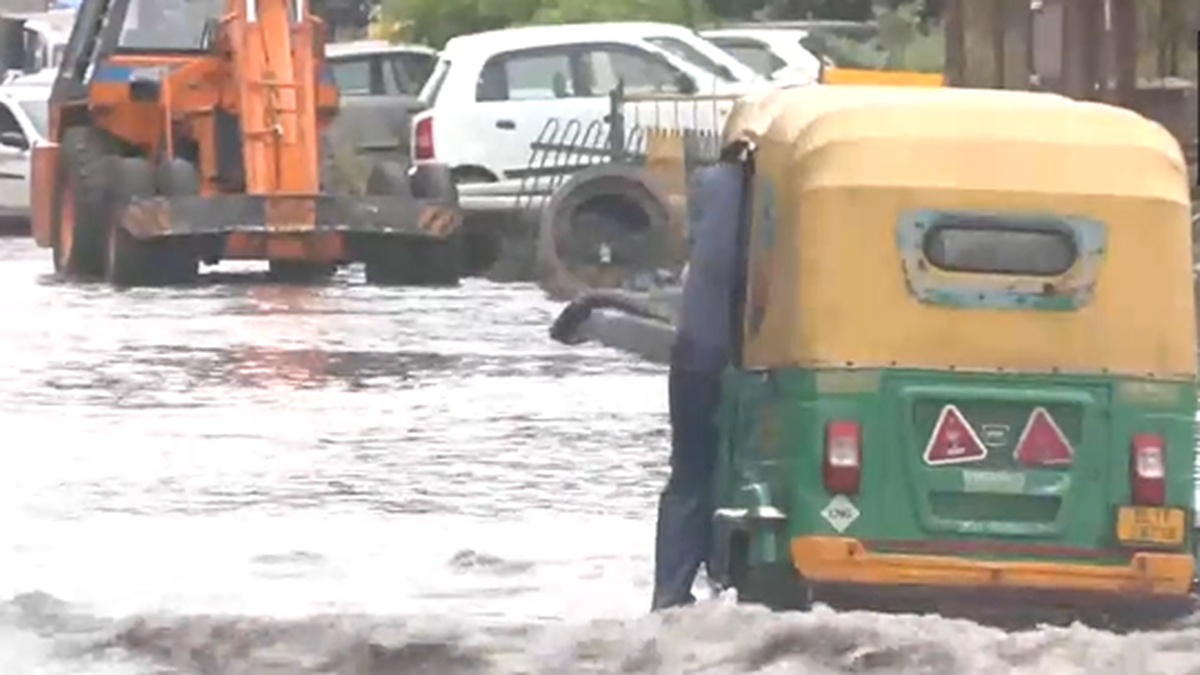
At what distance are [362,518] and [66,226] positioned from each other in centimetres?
1513

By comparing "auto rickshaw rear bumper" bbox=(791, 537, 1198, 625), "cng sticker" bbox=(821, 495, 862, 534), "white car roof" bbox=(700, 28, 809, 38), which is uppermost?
"white car roof" bbox=(700, 28, 809, 38)

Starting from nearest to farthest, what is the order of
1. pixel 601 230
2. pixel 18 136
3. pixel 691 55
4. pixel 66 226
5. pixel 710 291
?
pixel 710 291 < pixel 601 230 < pixel 691 55 < pixel 66 226 < pixel 18 136

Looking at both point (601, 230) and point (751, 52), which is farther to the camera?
point (751, 52)

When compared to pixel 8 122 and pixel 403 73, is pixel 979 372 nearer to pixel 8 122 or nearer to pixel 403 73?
pixel 403 73

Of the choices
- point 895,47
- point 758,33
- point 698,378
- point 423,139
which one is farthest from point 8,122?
point 698,378

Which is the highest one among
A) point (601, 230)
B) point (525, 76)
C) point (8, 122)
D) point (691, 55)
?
point (691, 55)

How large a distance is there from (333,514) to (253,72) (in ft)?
44.5

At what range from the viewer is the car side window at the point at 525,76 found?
2586 cm

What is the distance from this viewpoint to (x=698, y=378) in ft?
31.1

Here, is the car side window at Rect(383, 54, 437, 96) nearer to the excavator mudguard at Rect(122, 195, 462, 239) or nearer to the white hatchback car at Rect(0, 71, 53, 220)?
the white hatchback car at Rect(0, 71, 53, 220)

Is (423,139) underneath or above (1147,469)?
underneath

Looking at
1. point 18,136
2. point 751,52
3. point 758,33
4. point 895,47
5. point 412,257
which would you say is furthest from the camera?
point 18,136

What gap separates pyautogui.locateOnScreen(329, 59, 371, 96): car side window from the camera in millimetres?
31438

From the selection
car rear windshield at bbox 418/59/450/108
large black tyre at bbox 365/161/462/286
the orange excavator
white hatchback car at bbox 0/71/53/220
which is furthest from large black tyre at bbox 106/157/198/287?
white hatchback car at bbox 0/71/53/220
